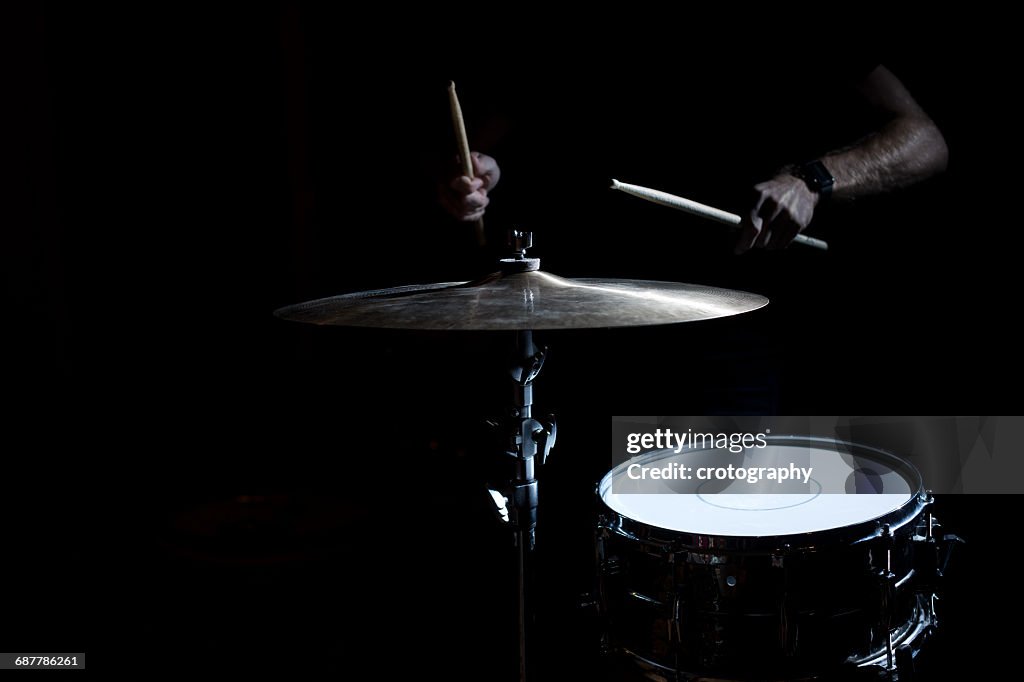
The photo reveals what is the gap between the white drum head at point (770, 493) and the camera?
116 cm

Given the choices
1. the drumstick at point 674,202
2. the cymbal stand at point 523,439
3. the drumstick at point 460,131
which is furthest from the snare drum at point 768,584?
the drumstick at point 460,131

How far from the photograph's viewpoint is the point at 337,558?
61.2 inches

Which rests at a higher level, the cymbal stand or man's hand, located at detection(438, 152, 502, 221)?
man's hand, located at detection(438, 152, 502, 221)

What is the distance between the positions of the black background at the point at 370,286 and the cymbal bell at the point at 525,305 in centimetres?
63

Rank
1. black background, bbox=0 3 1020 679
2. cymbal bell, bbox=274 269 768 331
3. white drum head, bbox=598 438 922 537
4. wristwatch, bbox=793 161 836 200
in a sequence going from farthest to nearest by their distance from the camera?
1. black background, bbox=0 3 1020 679
2. wristwatch, bbox=793 161 836 200
3. white drum head, bbox=598 438 922 537
4. cymbal bell, bbox=274 269 768 331

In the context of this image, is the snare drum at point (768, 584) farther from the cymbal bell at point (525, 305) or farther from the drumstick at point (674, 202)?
the drumstick at point (674, 202)

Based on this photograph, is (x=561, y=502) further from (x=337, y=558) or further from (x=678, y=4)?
(x=678, y=4)

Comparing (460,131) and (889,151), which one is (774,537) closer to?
(460,131)

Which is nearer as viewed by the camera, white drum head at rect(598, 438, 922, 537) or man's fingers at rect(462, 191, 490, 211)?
white drum head at rect(598, 438, 922, 537)

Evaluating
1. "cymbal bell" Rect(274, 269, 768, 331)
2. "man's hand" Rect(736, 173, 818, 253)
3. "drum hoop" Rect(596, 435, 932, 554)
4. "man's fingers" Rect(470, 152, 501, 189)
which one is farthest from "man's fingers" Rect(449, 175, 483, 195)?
"drum hoop" Rect(596, 435, 932, 554)

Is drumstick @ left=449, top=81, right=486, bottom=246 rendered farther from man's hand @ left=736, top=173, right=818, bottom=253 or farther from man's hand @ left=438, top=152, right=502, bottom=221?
man's hand @ left=736, top=173, right=818, bottom=253

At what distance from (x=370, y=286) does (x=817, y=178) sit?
1.31 meters

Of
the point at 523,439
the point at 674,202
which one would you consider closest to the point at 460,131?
the point at 674,202

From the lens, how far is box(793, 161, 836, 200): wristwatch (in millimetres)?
1578
